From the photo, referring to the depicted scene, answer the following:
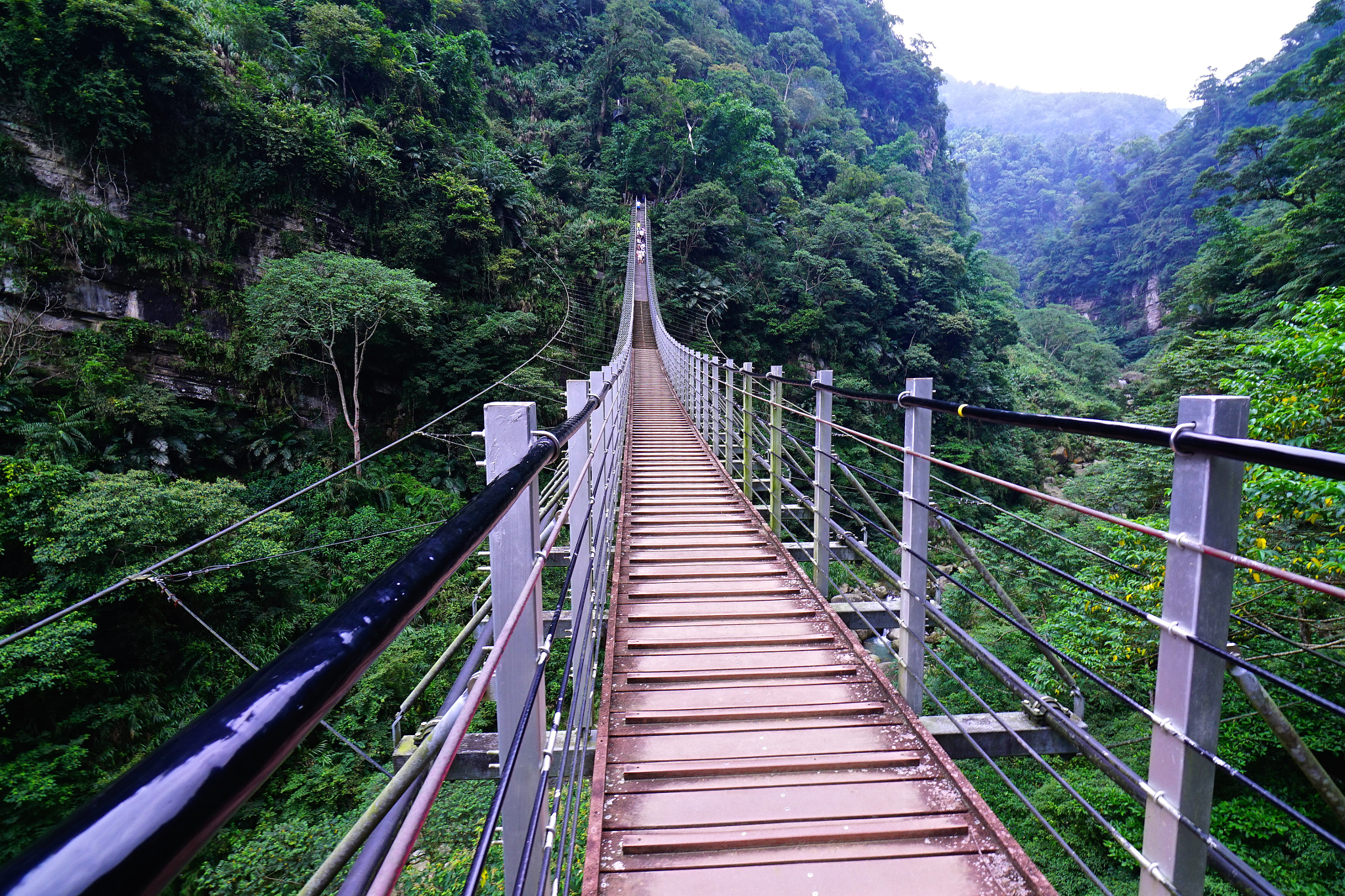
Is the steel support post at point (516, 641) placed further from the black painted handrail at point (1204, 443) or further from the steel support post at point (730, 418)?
the steel support post at point (730, 418)

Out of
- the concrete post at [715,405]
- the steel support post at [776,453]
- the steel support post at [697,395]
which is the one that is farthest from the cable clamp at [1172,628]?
the steel support post at [697,395]

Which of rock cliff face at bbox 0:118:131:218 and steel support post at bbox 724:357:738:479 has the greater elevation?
rock cliff face at bbox 0:118:131:218

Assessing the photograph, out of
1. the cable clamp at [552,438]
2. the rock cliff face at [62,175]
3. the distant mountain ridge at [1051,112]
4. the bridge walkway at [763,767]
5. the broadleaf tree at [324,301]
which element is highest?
the distant mountain ridge at [1051,112]

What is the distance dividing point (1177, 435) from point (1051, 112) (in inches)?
4598

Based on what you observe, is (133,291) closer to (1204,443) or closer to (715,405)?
(715,405)

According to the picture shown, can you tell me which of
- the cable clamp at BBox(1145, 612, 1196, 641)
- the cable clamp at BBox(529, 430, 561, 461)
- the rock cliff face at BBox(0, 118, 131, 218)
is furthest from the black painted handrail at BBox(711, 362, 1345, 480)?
the rock cliff face at BBox(0, 118, 131, 218)

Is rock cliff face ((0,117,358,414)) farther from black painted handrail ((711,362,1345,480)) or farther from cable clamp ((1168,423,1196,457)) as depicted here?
cable clamp ((1168,423,1196,457))

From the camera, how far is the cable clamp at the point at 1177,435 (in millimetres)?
921

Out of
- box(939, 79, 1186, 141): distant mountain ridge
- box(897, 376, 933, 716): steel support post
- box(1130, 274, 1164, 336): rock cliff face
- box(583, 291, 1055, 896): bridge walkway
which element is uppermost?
box(939, 79, 1186, 141): distant mountain ridge

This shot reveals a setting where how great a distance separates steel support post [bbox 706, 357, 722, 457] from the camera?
5.29m

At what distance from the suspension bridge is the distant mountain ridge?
3525 inches

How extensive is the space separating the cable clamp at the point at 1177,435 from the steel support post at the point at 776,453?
2238 mm

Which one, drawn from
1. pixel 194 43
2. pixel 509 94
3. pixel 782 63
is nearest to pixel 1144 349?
pixel 782 63

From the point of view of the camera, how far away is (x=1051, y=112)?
88875 mm
